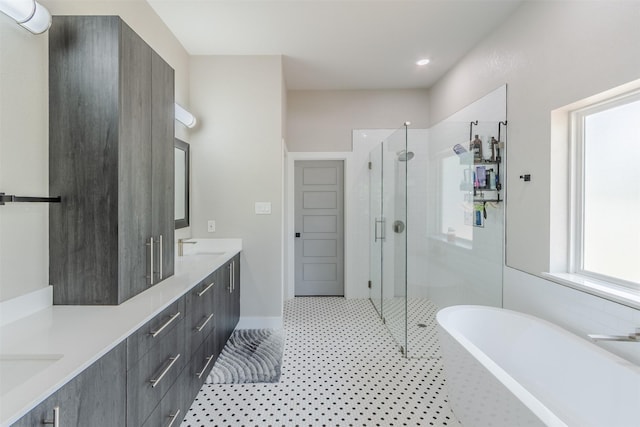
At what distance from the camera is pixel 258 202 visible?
2928mm

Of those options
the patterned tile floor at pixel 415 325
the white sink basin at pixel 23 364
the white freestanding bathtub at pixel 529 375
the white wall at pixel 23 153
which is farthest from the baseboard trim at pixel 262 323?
the white sink basin at pixel 23 364

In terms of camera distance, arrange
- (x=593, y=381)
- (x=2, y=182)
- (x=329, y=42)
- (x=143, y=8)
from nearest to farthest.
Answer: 1. (x=2, y=182)
2. (x=593, y=381)
3. (x=143, y=8)
4. (x=329, y=42)

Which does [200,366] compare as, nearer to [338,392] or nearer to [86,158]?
[338,392]

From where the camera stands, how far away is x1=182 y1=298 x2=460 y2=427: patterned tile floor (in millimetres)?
1733

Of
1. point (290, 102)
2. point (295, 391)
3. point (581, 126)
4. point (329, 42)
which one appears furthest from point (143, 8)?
point (581, 126)

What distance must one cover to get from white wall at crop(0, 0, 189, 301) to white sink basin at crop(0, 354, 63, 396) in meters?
0.40

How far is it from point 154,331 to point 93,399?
38 cm

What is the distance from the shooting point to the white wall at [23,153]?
1.20 meters

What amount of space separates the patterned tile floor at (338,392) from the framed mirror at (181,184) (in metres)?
1.50

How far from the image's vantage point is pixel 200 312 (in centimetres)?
186

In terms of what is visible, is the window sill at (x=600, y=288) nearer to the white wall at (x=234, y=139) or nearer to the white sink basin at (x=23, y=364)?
the white wall at (x=234, y=139)

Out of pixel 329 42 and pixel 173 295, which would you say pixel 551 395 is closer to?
pixel 173 295

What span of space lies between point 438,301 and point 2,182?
11.2 feet

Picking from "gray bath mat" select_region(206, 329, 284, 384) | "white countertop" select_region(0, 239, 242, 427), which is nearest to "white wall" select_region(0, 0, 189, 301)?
"white countertop" select_region(0, 239, 242, 427)
